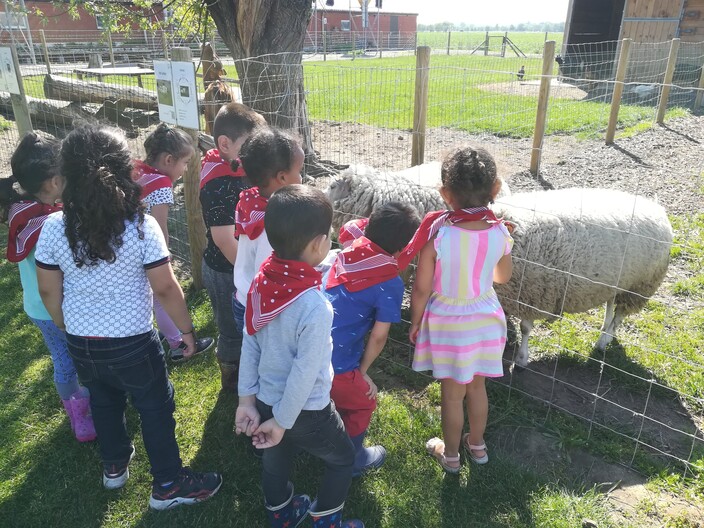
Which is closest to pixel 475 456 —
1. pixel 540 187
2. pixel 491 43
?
pixel 540 187

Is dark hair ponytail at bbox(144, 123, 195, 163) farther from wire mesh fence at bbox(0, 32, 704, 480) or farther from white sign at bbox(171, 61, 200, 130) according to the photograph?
wire mesh fence at bbox(0, 32, 704, 480)

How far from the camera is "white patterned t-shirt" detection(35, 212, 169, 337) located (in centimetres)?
232

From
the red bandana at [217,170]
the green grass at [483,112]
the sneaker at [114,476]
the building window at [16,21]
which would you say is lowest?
the sneaker at [114,476]

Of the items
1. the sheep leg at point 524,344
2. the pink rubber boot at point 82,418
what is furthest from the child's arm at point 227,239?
the sheep leg at point 524,344

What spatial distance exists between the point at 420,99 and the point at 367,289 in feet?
14.5

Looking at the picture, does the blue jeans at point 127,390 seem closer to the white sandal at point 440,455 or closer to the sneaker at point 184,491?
the sneaker at point 184,491

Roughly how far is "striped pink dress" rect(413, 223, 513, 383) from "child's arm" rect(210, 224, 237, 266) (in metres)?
1.11

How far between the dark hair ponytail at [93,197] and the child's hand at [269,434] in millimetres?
992

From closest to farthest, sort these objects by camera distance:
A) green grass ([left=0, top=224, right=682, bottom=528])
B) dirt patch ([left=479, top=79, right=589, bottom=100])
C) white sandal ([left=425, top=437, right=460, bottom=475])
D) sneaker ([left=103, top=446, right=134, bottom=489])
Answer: green grass ([left=0, top=224, right=682, bottom=528]) → sneaker ([left=103, top=446, right=134, bottom=489]) → white sandal ([left=425, top=437, right=460, bottom=475]) → dirt patch ([left=479, top=79, right=589, bottom=100])

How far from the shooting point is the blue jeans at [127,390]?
243 centimetres

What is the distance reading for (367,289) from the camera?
2.35 metres

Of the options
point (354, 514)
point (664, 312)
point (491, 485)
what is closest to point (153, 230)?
point (354, 514)

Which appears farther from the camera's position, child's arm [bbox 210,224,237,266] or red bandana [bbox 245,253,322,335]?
child's arm [bbox 210,224,237,266]

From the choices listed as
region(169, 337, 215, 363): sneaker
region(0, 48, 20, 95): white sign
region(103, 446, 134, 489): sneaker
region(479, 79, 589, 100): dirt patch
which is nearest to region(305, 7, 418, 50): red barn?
region(479, 79, 589, 100): dirt patch
